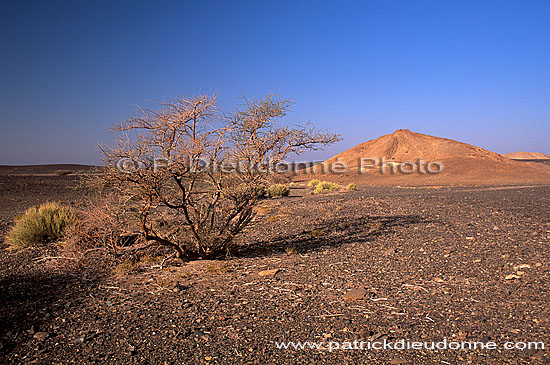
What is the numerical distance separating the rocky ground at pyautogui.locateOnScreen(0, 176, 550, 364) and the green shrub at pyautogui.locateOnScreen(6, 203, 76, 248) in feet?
1.99

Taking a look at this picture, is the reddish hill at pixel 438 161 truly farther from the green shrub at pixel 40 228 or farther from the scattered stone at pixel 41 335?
the scattered stone at pixel 41 335

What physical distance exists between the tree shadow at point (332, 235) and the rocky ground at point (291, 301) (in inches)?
4.0

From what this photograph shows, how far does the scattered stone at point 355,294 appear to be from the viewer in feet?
Result: 16.6

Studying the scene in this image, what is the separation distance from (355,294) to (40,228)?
7.51 metres

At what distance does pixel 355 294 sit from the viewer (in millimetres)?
5188

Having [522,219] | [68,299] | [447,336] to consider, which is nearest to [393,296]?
[447,336]

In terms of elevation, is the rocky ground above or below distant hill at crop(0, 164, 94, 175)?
below

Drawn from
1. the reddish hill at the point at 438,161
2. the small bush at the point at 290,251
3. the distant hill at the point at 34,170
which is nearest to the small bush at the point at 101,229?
the small bush at the point at 290,251

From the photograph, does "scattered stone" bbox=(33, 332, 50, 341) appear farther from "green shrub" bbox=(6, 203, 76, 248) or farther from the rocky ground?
"green shrub" bbox=(6, 203, 76, 248)

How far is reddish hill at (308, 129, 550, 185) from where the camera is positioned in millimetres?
38938

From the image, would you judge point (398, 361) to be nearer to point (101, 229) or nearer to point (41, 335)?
point (41, 335)

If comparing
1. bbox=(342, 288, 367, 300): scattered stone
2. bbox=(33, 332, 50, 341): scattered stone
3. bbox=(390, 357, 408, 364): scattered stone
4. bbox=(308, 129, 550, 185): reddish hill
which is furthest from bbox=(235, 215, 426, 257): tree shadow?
bbox=(308, 129, 550, 185): reddish hill

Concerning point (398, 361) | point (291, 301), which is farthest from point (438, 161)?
point (398, 361)

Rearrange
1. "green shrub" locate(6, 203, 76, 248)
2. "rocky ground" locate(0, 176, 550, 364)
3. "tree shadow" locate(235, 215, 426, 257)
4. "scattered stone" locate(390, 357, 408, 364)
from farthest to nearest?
"green shrub" locate(6, 203, 76, 248)
"tree shadow" locate(235, 215, 426, 257)
"rocky ground" locate(0, 176, 550, 364)
"scattered stone" locate(390, 357, 408, 364)
